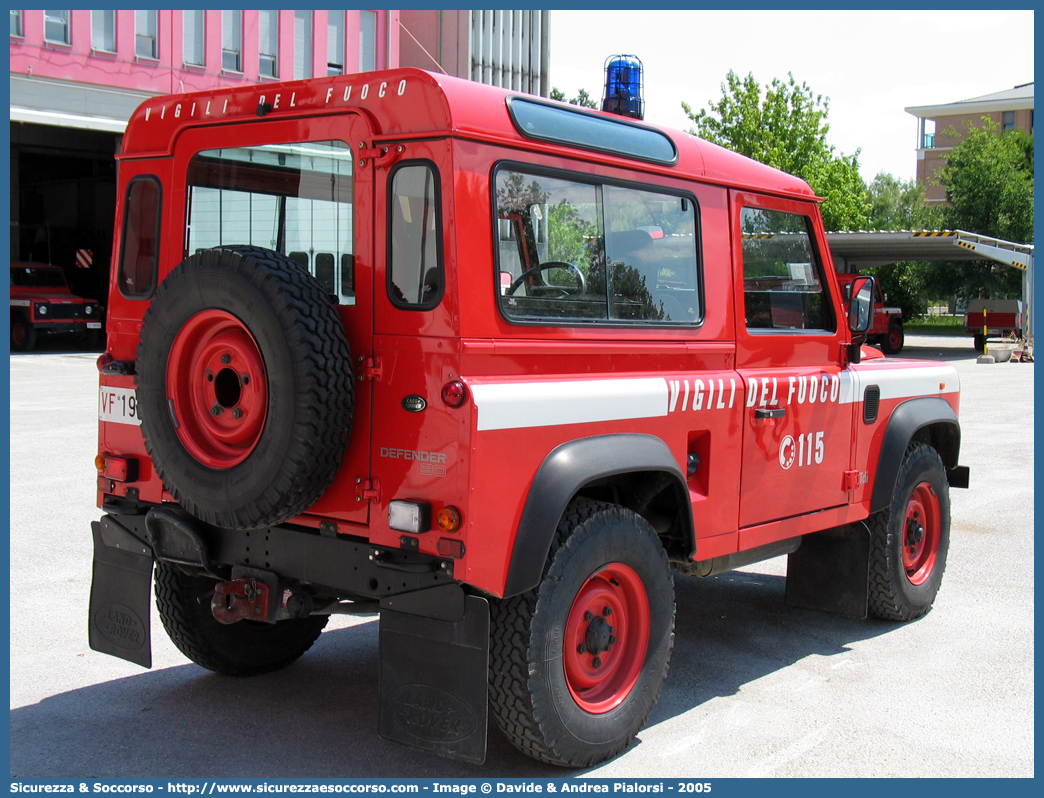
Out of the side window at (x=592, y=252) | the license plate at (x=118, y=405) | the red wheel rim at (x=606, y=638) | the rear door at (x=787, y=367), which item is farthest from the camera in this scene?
the rear door at (x=787, y=367)

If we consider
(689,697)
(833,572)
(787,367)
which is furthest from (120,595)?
(833,572)

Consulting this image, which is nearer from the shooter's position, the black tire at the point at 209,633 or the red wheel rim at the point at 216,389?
the red wheel rim at the point at 216,389

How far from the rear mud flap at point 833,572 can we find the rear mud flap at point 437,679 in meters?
2.80

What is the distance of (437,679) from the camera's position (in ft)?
11.6

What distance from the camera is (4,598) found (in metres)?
5.46

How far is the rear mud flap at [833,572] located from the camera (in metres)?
5.63

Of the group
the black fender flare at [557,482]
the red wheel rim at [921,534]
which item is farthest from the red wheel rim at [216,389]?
the red wheel rim at [921,534]

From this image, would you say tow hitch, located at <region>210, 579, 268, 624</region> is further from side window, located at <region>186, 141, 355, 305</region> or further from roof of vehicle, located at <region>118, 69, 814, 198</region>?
roof of vehicle, located at <region>118, 69, 814, 198</region>

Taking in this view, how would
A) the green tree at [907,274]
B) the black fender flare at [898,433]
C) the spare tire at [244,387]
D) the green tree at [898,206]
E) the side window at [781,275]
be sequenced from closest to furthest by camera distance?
the spare tire at [244,387], the side window at [781,275], the black fender flare at [898,433], the green tree at [907,274], the green tree at [898,206]

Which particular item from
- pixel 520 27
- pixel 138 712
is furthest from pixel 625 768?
pixel 520 27

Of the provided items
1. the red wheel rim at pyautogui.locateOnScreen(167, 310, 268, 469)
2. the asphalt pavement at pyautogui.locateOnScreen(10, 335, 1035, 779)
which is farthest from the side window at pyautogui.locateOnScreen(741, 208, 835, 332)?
the red wheel rim at pyautogui.locateOnScreen(167, 310, 268, 469)

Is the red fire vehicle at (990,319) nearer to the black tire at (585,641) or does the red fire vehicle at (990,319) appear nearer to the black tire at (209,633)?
the black tire at (585,641)

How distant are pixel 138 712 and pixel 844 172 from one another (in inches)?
1452
